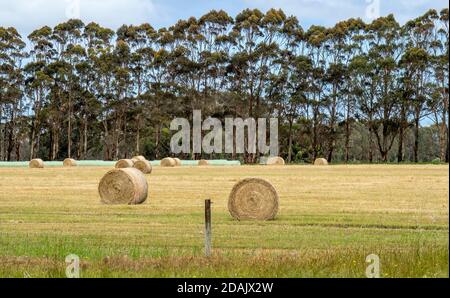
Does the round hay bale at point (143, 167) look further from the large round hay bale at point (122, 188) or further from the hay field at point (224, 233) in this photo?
the large round hay bale at point (122, 188)

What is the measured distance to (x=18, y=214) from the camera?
72.0 ft

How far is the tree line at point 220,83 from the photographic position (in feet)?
249

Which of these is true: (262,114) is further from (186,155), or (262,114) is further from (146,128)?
(146,128)

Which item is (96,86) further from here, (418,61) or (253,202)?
(253,202)

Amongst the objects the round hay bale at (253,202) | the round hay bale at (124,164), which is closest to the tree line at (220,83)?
the round hay bale at (124,164)

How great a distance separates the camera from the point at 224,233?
17344mm

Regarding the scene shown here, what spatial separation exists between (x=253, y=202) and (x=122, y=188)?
6.94 m

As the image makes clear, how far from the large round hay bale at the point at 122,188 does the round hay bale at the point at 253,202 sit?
19.1 ft

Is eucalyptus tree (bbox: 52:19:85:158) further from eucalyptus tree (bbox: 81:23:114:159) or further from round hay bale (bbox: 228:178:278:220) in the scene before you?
round hay bale (bbox: 228:178:278:220)

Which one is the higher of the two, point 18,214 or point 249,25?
point 249,25

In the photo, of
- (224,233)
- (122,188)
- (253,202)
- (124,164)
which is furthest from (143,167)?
(224,233)

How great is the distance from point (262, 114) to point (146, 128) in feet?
46.7
